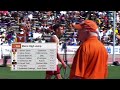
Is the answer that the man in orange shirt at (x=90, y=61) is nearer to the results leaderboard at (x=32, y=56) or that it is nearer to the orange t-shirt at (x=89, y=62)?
the orange t-shirt at (x=89, y=62)

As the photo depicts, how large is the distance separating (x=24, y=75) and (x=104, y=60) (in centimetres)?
641

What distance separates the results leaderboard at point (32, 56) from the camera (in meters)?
4.89

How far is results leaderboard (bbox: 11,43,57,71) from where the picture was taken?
4891 millimetres

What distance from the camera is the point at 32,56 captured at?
5043 mm

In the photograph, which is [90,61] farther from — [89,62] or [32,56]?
[32,56]

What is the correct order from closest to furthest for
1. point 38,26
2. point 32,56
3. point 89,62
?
point 89,62 → point 32,56 → point 38,26

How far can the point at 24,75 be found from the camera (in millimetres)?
10258

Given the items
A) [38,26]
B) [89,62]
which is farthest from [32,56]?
[38,26]

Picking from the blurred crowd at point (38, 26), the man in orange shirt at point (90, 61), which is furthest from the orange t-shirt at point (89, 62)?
the blurred crowd at point (38, 26)

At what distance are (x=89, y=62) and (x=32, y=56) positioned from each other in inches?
50.1

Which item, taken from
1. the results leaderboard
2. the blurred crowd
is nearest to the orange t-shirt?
the results leaderboard
